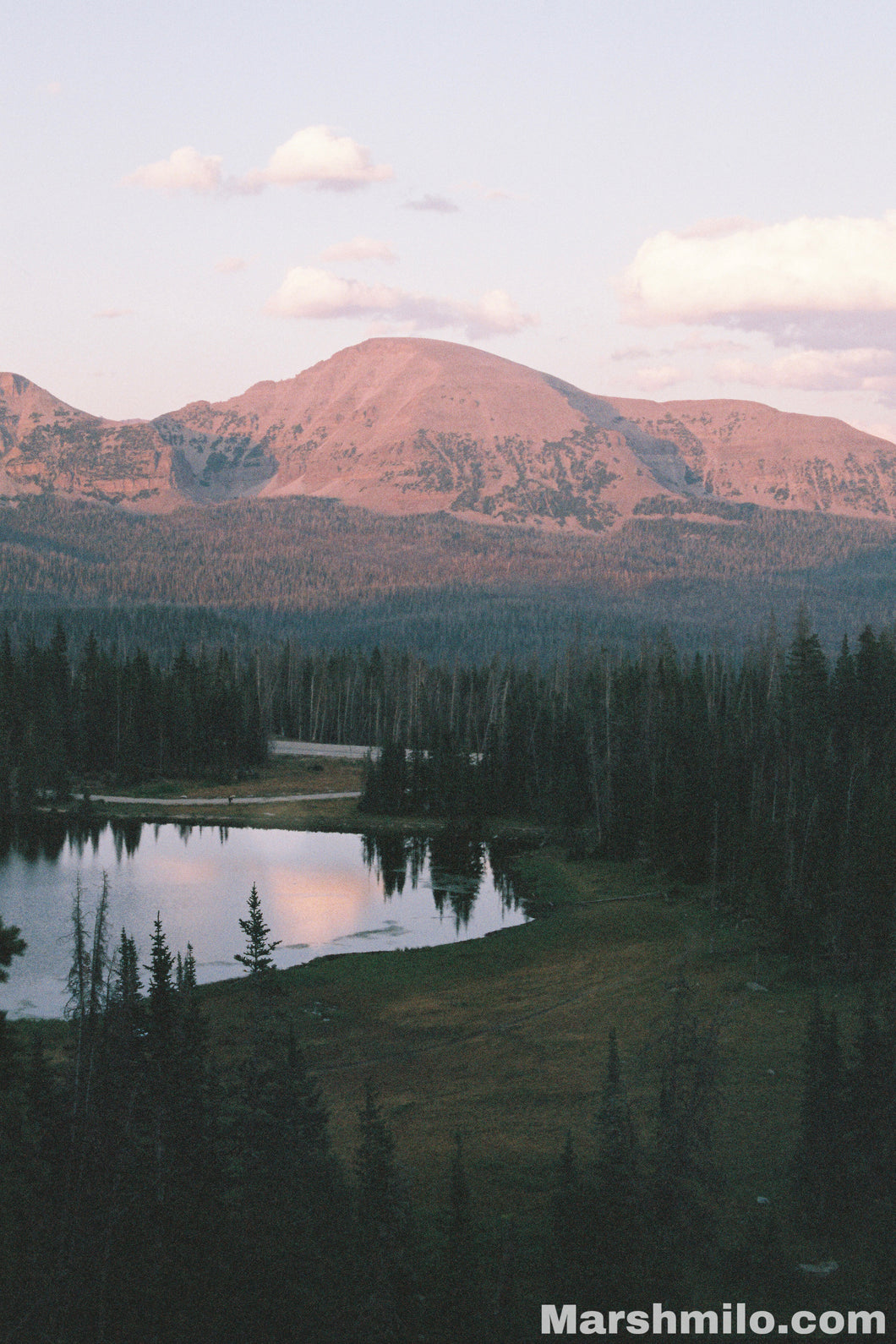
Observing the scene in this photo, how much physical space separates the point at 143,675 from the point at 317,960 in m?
69.6

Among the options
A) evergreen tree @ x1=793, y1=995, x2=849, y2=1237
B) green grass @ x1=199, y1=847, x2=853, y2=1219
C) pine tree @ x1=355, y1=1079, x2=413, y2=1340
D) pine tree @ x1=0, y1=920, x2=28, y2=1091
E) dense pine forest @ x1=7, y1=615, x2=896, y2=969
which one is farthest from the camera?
dense pine forest @ x1=7, y1=615, x2=896, y2=969

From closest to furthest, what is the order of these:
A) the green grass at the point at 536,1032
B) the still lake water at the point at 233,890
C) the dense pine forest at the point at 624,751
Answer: the green grass at the point at 536,1032, the dense pine forest at the point at 624,751, the still lake water at the point at 233,890

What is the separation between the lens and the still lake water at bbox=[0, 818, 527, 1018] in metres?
56.0

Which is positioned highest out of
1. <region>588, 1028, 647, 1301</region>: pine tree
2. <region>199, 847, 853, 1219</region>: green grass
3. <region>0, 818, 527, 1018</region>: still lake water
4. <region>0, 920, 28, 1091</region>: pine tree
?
<region>0, 920, 28, 1091</region>: pine tree

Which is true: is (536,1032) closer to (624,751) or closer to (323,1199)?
(323,1199)

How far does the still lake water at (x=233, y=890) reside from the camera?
56.0 metres

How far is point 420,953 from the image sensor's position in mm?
55750

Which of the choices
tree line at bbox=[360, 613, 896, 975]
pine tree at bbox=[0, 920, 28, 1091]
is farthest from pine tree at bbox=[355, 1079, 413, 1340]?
tree line at bbox=[360, 613, 896, 975]

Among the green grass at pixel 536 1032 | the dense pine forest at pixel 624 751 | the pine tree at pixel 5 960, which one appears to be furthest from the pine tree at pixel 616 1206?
the dense pine forest at pixel 624 751

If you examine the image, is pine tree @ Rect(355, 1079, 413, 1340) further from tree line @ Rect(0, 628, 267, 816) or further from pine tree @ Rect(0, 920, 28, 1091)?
tree line @ Rect(0, 628, 267, 816)

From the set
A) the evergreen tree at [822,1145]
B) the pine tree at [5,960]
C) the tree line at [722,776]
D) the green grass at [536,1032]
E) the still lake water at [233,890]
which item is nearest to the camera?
the pine tree at [5,960]

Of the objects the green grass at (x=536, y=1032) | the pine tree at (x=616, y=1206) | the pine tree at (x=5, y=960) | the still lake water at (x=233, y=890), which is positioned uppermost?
the pine tree at (x=5, y=960)

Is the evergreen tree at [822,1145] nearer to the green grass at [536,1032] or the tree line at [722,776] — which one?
the green grass at [536,1032]

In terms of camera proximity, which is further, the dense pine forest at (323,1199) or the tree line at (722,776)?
the tree line at (722,776)
